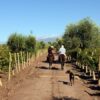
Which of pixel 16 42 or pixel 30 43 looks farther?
pixel 30 43

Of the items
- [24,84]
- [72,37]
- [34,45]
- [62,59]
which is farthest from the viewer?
[34,45]

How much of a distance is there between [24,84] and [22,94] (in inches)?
185

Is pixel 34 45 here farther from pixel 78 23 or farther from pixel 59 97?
pixel 59 97

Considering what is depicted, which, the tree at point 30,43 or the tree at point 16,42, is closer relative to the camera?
the tree at point 16,42

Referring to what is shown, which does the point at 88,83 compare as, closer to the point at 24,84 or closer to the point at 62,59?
the point at 24,84

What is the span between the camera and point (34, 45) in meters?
67.8

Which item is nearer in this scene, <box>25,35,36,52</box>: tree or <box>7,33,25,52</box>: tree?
<box>7,33,25,52</box>: tree

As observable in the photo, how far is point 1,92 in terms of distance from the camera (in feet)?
67.3

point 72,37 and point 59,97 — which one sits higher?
point 72,37

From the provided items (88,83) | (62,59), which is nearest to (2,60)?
(88,83)

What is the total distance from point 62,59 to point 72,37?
23386 millimetres

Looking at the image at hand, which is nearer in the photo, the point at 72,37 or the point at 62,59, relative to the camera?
the point at 62,59

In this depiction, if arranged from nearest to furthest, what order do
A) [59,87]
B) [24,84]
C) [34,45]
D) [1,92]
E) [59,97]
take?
[59,97]
[1,92]
[59,87]
[24,84]
[34,45]

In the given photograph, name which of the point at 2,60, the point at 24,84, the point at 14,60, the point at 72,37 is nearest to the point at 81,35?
the point at 72,37
